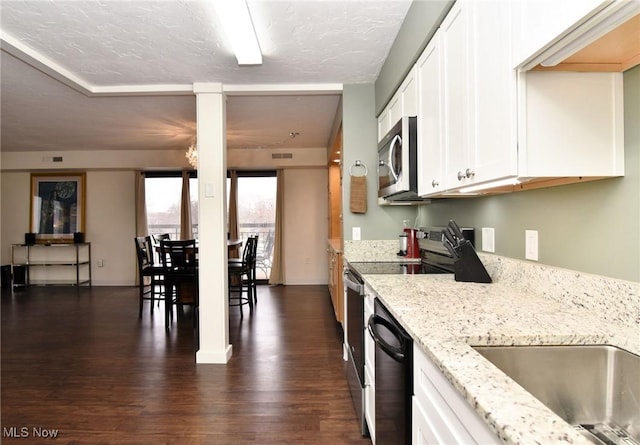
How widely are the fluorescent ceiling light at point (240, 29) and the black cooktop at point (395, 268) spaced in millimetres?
1572

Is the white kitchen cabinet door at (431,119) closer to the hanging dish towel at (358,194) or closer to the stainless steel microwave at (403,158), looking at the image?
the stainless steel microwave at (403,158)

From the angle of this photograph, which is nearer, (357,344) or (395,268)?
(357,344)

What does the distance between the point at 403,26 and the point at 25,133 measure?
546cm

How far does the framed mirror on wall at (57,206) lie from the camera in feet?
21.0

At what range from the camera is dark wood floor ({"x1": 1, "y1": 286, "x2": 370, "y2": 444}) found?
1.98 m

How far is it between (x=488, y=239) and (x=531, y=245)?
0.35 m

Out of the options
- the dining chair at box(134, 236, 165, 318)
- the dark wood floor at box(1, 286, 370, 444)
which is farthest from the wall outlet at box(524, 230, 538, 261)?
the dining chair at box(134, 236, 165, 318)

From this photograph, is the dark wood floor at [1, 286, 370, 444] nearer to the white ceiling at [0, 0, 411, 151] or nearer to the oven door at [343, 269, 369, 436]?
the oven door at [343, 269, 369, 436]

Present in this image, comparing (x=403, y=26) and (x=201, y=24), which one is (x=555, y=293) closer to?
(x=403, y=26)

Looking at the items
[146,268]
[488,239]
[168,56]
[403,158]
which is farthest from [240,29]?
[146,268]

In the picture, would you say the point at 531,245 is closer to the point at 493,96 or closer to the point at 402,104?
the point at 493,96

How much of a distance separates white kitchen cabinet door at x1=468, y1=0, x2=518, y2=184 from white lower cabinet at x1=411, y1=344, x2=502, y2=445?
2.08 ft

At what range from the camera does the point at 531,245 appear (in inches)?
56.5

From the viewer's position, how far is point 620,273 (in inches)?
40.2
